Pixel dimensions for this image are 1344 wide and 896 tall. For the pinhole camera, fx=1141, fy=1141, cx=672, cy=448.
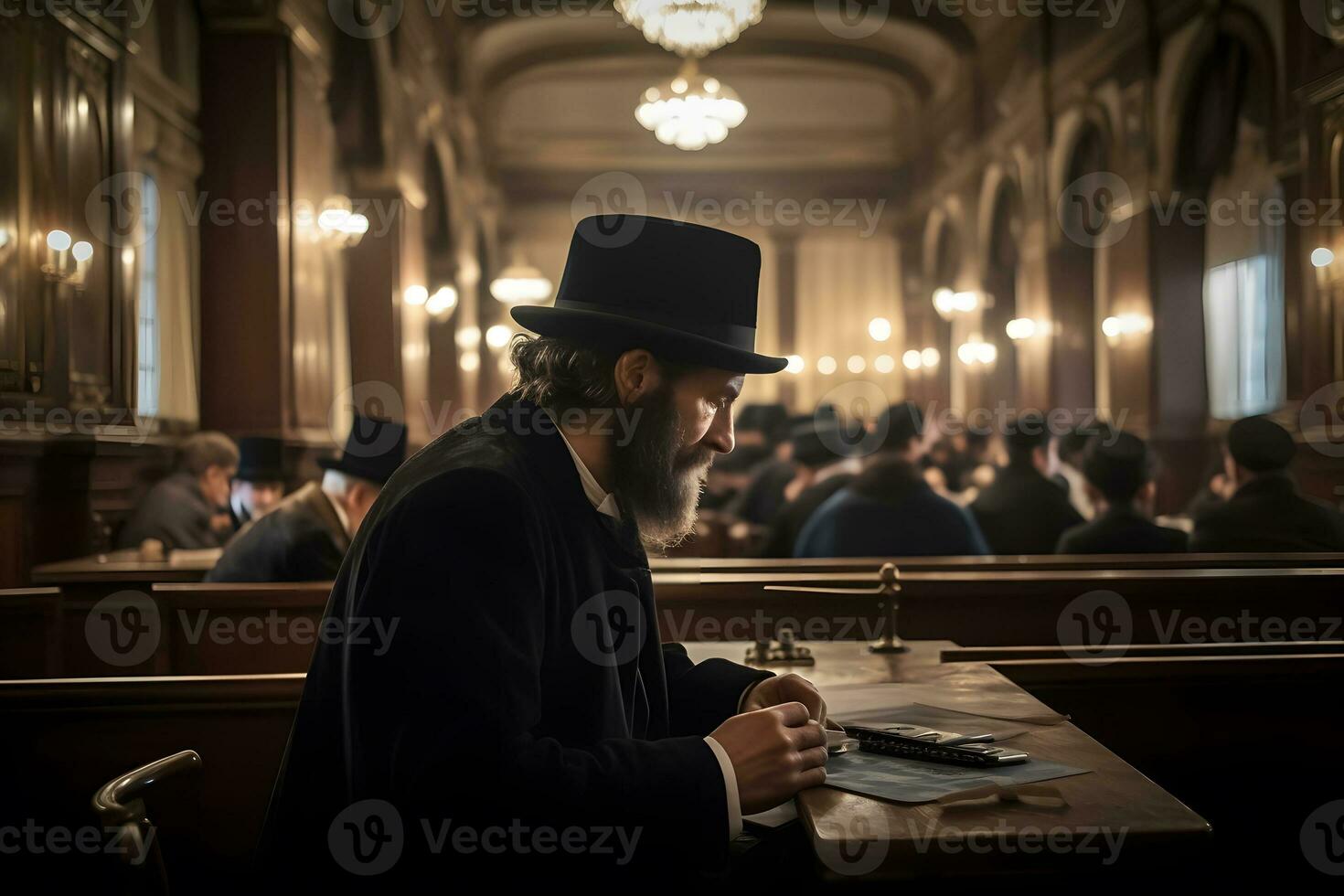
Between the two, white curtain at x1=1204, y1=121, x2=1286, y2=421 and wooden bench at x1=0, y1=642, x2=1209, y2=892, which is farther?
white curtain at x1=1204, y1=121, x2=1286, y2=421

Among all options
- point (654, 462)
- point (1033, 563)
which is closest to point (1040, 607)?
point (1033, 563)

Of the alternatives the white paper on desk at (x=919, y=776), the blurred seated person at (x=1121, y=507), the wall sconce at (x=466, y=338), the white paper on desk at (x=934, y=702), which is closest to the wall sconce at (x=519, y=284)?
the wall sconce at (x=466, y=338)

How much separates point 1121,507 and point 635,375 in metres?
3.62

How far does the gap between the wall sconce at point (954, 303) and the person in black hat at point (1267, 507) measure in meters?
10.2

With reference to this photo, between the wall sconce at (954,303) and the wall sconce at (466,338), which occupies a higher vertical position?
the wall sconce at (954,303)

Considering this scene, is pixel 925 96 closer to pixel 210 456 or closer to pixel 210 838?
pixel 210 456

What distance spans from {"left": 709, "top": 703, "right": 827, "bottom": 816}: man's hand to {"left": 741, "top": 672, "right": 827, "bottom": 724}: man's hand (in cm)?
20

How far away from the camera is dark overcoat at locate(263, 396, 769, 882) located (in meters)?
1.47

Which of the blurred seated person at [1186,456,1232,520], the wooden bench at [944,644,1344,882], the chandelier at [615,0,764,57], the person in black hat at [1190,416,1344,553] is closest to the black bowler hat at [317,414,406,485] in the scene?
the wooden bench at [944,644,1344,882]

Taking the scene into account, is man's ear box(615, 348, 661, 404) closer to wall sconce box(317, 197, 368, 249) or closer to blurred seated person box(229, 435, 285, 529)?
blurred seated person box(229, 435, 285, 529)

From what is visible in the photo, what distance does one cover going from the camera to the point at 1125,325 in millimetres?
10078

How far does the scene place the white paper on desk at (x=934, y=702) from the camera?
2.03 m

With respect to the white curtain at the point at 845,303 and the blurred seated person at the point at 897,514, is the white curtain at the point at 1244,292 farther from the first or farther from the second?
the white curtain at the point at 845,303

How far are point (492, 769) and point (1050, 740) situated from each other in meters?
0.95
